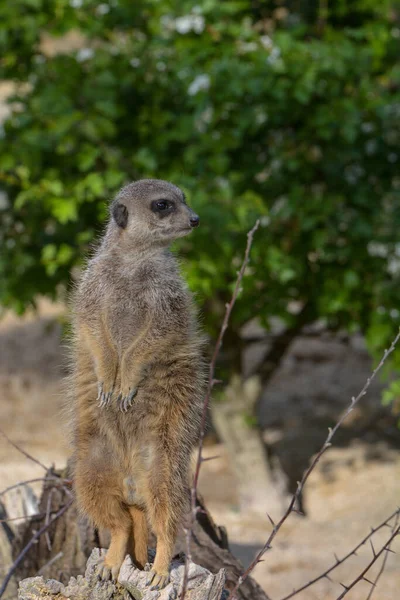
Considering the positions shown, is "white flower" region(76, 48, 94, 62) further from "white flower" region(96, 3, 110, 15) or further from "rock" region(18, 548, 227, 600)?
"rock" region(18, 548, 227, 600)

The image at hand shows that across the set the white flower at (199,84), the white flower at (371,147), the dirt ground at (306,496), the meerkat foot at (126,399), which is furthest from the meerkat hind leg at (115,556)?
the white flower at (371,147)

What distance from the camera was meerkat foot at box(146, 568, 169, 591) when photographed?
220cm

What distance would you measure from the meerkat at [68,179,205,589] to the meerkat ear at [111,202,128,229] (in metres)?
0.11

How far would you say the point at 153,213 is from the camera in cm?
243

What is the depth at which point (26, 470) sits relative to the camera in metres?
6.55

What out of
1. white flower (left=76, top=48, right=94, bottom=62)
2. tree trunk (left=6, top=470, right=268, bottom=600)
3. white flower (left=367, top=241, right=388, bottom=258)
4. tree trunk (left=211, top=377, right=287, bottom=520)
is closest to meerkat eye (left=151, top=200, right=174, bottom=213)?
tree trunk (left=6, top=470, right=268, bottom=600)

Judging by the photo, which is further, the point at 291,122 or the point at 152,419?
the point at 291,122

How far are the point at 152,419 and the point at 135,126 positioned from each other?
3.28m

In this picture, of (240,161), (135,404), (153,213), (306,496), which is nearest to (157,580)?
(135,404)

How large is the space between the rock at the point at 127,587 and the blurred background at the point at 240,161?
2.55 m

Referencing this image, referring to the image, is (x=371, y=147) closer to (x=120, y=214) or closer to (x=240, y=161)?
(x=240, y=161)

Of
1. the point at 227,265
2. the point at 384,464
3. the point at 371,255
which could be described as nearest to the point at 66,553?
the point at 227,265

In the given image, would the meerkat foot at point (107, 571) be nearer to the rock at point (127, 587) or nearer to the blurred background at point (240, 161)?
the rock at point (127, 587)

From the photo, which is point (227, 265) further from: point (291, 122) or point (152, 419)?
point (152, 419)
